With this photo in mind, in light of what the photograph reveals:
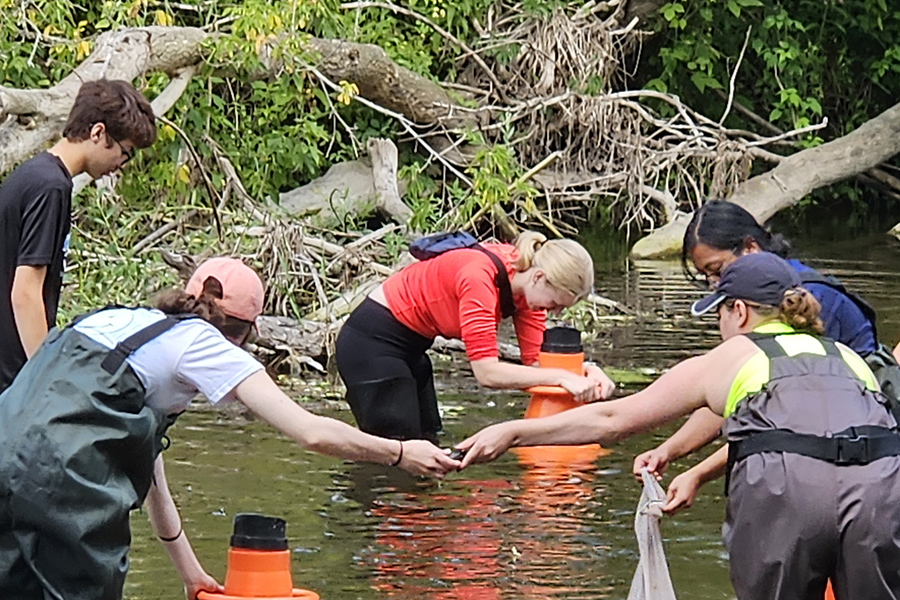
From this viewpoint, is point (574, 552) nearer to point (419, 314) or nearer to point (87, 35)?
point (419, 314)

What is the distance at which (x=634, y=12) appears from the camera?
64.9 ft

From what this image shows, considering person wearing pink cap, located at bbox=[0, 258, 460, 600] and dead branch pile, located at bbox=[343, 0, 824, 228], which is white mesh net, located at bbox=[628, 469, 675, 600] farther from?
dead branch pile, located at bbox=[343, 0, 824, 228]

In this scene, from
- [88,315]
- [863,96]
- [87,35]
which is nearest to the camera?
[88,315]

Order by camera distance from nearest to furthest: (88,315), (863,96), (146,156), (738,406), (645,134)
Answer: (88,315)
(738,406)
(146,156)
(645,134)
(863,96)

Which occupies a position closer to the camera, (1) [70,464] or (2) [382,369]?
(1) [70,464]

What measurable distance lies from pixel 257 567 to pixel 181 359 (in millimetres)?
771

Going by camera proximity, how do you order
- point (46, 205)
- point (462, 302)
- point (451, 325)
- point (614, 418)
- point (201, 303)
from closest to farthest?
point (201, 303) < point (614, 418) < point (46, 205) < point (462, 302) < point (451, 325)

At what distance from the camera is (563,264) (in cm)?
730

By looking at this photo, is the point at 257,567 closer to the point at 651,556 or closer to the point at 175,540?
the point at 175,540

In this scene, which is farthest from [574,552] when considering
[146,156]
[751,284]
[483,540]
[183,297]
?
[146,156]

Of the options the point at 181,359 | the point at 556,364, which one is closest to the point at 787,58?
the point at 556,364

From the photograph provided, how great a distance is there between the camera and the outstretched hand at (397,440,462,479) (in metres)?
5.22

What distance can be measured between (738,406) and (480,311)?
291cm

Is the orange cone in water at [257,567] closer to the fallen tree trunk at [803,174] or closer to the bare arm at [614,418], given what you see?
the bare arm at [614,418]
